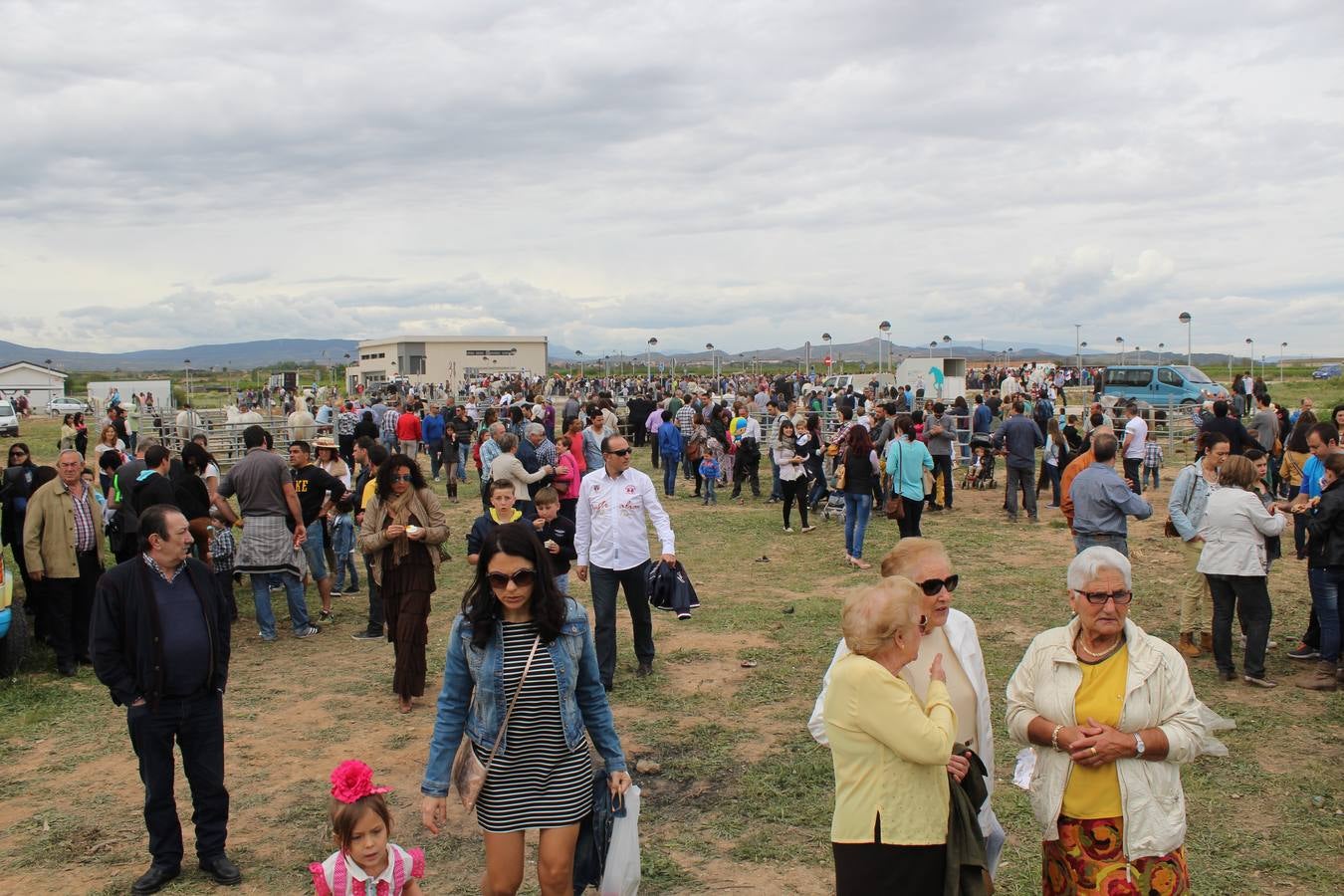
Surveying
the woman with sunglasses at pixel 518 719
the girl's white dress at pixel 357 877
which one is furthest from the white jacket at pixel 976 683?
the girl's white dress at pixel 357 877

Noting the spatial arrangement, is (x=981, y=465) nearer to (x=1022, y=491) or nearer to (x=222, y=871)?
(x=1022, y=491)

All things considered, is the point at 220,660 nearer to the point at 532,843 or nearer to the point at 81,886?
the point at 81,886

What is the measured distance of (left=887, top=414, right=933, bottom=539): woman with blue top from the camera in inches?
477

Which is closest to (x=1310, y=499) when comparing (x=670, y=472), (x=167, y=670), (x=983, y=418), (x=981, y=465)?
(x=167, y=670)

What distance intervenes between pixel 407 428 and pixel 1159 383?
988 inches

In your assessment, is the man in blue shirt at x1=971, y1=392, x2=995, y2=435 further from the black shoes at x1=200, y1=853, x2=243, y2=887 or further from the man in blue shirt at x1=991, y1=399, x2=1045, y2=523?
the black shoes at x1=200, y1=853, x2=243, y2=887

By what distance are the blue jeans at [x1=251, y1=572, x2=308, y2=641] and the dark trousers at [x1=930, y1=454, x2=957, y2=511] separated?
10.7 meters

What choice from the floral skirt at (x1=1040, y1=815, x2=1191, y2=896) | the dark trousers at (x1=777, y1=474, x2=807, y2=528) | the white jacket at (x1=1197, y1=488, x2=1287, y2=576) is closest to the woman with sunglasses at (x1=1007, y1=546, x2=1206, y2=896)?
the floral skirt at (x1=1040, y1=815, x2=1191, y2=896)

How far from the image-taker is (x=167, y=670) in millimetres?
4805

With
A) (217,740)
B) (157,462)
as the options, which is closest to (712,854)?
(217,740)

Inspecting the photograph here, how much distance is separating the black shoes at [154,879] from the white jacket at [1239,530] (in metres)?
6.83

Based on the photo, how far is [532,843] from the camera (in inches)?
217

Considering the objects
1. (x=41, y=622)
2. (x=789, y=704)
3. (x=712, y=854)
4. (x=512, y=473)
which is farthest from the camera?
(x=512, y=473)

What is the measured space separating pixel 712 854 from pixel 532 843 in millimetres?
974
